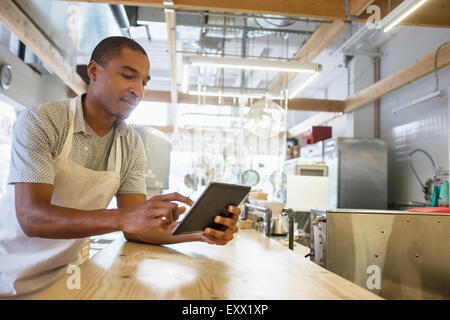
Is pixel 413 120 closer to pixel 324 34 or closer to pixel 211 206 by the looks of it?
pixel 324 34

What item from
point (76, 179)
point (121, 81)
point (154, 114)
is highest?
point (154, 114)

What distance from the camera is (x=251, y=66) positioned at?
3.46 m

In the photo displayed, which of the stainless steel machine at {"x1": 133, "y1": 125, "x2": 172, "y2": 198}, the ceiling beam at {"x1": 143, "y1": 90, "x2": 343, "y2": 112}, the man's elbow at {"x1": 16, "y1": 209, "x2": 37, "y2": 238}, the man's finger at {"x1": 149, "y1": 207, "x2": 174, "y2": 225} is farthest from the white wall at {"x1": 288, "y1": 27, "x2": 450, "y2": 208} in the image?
the man's elbow at {"x1": 16, "y1": 209, "x2": 37, "y2": 238}

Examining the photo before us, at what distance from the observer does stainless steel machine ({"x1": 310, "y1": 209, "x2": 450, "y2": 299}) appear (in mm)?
1405

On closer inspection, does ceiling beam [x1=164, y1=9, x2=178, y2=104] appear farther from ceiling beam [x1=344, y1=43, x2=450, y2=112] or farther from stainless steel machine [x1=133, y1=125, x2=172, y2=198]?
ceiling beam [x1=344, y1=43, x2=450, y2=112]

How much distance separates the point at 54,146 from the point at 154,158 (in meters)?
3.25

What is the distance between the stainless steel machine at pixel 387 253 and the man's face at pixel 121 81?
3.07 feet

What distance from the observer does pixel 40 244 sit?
140 centimetres

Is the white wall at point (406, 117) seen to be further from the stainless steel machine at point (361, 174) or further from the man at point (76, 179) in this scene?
the man at point (76, 179)

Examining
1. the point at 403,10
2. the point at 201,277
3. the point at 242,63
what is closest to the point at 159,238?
the point at 201,277

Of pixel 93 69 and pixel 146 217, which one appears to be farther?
pixel 93 69

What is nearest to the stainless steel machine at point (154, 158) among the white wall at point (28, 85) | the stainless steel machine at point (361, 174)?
the white wall at point (28, 85)
